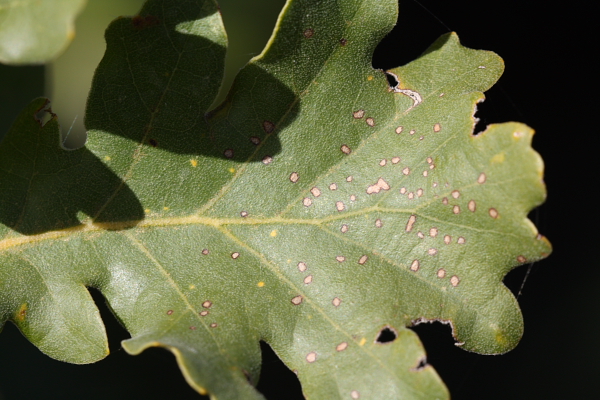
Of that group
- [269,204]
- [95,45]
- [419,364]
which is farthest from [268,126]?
[95,45]

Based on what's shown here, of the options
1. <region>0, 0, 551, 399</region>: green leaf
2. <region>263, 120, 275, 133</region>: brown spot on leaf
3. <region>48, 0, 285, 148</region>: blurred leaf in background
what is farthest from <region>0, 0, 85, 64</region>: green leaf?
<region>48, 0, 285, 148</region>: blurred leaf in background

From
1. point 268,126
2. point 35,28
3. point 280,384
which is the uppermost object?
point 35,28

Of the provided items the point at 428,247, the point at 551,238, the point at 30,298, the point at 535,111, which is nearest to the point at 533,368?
the point at 551,238

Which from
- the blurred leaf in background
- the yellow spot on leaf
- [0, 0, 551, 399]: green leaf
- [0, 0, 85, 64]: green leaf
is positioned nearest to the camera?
[0, 0, 85, 64]: green leaf

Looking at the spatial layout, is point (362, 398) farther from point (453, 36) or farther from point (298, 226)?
point (453, 36)

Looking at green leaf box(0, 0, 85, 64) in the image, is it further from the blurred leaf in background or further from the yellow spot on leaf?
the blurred leaf in background

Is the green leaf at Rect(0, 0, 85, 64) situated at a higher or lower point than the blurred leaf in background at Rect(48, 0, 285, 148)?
higher

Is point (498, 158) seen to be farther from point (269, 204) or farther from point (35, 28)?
point (35, 28)
